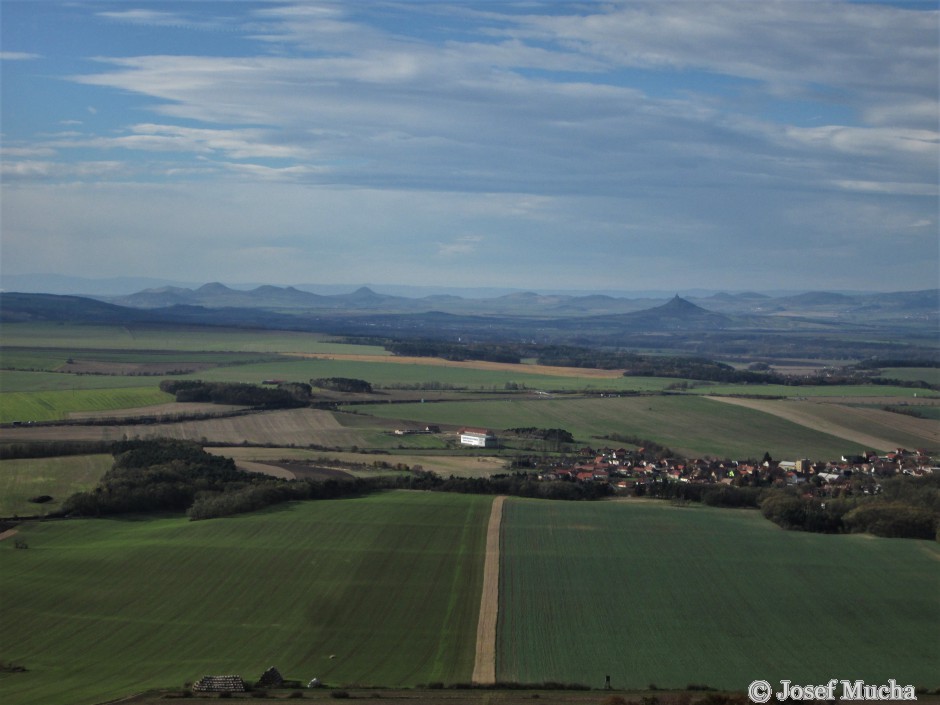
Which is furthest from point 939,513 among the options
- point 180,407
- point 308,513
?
point 180,407

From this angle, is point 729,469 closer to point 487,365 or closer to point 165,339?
point 487,365

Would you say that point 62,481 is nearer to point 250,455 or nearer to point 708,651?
point 250,455

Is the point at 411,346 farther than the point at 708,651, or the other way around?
the point at 411,346

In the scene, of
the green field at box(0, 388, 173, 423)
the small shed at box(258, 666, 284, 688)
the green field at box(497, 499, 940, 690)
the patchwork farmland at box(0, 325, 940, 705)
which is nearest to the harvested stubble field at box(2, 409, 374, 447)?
the patchwork farmland at box(0, 325, 940, 705)

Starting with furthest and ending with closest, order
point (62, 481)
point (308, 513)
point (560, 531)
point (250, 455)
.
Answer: point (250, 455) < point (62, 481) < point (308, 513) < point (560, 531)

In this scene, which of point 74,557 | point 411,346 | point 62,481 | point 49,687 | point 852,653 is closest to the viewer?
point 49,687

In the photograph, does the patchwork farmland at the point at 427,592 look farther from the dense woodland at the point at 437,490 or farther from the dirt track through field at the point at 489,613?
the dense woodland at the point at 437,490
